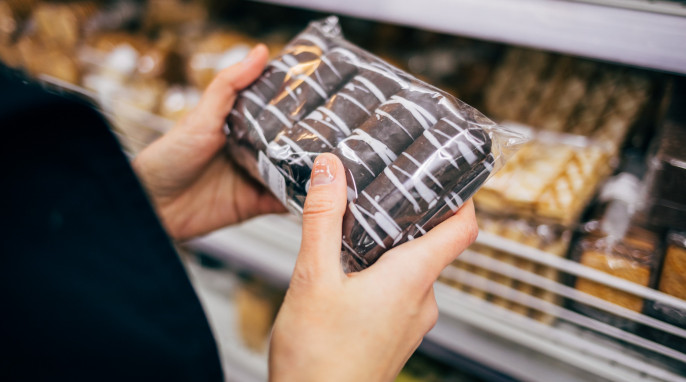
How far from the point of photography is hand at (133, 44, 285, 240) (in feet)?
2.52

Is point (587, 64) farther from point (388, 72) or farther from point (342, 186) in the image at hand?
point (342, 186)

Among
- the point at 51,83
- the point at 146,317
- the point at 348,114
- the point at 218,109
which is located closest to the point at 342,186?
the point at 348,114

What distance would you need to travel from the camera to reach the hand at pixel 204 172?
0.77m

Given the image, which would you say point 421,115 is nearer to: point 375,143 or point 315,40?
point 375,143

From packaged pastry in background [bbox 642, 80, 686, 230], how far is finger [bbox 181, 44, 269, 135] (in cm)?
71

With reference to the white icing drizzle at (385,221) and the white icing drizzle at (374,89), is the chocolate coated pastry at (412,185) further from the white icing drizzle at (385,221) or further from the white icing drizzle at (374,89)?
the white icing drizzle at (374,89)

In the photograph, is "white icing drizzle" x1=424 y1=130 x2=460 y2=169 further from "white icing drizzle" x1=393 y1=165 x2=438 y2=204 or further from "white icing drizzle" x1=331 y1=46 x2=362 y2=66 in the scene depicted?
"white icing drizzle" x1=331 y1=46 x2=362 y2=66

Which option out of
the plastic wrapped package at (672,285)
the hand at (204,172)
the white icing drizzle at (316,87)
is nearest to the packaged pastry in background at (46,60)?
the hand at (204,172)

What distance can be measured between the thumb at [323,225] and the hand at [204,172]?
34cm

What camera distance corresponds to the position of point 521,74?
95 cm

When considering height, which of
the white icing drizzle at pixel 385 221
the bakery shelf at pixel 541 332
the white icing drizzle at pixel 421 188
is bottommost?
the bakery shelf at pixel 541 332

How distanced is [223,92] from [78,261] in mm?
435

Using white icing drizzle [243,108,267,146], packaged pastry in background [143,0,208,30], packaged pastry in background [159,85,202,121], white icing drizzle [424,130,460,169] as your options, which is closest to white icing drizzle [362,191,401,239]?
white icing drizzle [424,130,460,169]

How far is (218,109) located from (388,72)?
1.12ft
